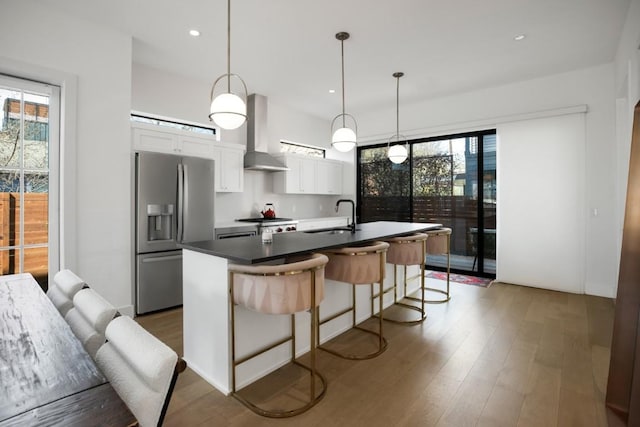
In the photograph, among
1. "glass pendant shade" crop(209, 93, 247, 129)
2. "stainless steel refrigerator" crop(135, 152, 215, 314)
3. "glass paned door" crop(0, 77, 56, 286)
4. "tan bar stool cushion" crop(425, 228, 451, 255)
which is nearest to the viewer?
"glass pendant shade" crop(209, 93, 247, 129)

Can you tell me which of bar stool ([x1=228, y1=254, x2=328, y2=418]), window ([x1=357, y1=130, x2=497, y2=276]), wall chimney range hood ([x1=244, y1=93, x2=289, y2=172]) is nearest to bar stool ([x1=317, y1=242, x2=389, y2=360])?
bar stool ([x1=228, y1=254, x2=328, y2=418])

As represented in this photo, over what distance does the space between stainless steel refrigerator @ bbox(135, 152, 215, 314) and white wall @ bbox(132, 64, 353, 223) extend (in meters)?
1.08

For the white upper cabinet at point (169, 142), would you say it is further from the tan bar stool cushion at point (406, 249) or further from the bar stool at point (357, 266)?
the tan bar stool cushion at point (406, 249)

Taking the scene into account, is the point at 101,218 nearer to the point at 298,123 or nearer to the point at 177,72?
the point at 177,72

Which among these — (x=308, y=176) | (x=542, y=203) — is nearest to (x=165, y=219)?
(x=308, y=176)

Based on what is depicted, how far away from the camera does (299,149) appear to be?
257 inches

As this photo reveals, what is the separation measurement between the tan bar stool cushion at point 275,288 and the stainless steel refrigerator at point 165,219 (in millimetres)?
2025

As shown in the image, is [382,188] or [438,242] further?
[382,188]

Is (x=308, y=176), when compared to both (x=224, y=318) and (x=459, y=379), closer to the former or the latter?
(x=224, y=318)

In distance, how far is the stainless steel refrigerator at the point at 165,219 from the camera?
347cm

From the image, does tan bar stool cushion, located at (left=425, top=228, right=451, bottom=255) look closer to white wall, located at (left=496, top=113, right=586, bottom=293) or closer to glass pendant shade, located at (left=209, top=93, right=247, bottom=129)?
white wall, located at (left=496, top=113, right=586, bottom=293)

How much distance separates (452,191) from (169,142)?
14.7 ft

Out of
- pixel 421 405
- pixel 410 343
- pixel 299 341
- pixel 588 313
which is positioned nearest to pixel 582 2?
pixel 588 313

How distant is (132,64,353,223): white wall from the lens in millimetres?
4164
